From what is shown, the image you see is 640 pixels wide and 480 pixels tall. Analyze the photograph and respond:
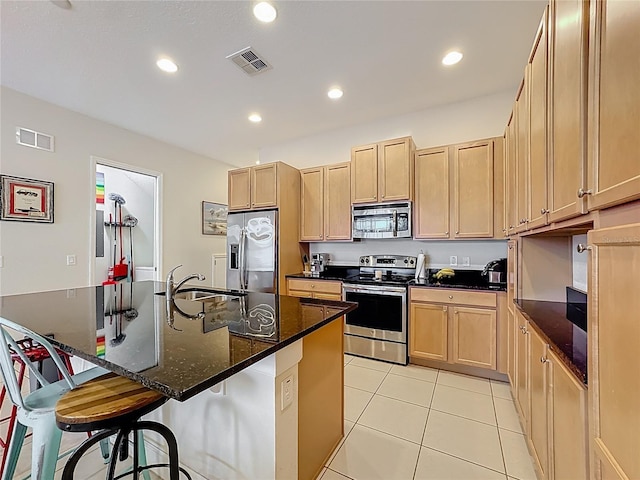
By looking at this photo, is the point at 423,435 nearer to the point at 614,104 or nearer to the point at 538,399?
the point at 538,399

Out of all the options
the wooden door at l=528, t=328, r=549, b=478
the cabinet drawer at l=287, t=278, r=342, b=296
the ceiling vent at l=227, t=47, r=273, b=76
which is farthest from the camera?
the cabinet drawer at l=287, t=278, r=342, b=296

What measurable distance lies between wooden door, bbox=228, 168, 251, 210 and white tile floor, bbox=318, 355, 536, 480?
106 inches

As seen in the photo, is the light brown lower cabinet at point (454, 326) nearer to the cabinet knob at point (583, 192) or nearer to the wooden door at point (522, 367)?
the wooden door at point (522, 367)

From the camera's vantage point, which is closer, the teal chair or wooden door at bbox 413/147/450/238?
the teal chair

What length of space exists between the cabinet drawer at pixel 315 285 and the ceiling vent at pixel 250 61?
7.84ft

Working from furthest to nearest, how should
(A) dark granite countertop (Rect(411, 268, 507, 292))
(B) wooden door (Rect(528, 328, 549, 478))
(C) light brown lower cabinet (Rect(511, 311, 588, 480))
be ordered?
(A) dark granite countertop (Rect(411, 268, 507, 292)) < (B) wooden door (Rect(528, 328, 549, 478)) < (C) light brown lower cabinet (Rect(511, 311, 588, 480))

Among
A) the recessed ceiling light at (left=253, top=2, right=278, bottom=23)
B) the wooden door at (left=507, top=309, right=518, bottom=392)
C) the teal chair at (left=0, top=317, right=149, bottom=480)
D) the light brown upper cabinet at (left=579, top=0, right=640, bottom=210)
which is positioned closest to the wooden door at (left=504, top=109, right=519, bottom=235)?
the wooden door at (left=507, top=309, right=518, bottom=392)

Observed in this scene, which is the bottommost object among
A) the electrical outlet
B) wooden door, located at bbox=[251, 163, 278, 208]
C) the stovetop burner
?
the electrical outlet

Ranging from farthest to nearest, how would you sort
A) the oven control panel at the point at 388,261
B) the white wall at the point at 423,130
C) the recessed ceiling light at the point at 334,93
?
1. the oven control panel at the point at 388,261
2. the white wall at the point at 423,130
3. the recessed ceiling light at the point at 334,93

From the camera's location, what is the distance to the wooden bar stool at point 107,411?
0.90 m

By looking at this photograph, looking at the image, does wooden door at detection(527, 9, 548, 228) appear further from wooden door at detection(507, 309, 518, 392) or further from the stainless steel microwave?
the stainless steel microwave

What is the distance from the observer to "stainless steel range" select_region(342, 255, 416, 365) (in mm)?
3053

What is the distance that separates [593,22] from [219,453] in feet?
7.22

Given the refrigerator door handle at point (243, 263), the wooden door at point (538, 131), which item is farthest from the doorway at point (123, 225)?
the wooden door at point (538, 131)
